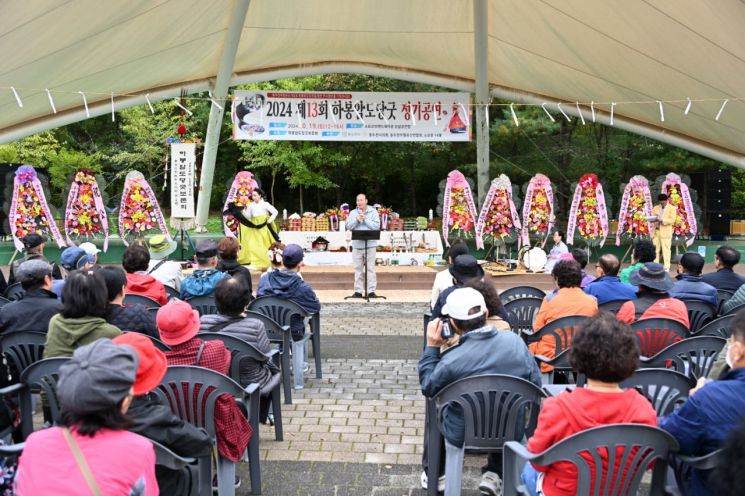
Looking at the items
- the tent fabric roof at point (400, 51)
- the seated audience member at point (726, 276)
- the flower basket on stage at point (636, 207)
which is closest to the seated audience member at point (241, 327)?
the seated audience member at point (726, 276)

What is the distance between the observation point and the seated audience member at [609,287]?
16.3ft

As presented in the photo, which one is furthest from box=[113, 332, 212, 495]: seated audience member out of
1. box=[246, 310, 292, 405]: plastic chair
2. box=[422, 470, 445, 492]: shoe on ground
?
box=[246, 310, 292, 405]: plastic chair

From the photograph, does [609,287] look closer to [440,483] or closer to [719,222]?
[440,483]

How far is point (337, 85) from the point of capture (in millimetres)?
21531

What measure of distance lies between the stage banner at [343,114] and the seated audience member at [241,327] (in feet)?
32.8

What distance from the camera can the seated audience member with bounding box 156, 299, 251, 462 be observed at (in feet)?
10.2

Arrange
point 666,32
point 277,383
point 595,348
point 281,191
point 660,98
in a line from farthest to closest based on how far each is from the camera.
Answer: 1. point 281,191
2. point 660,98
3. point 666,32
4. point 277,383
5. point 595,348

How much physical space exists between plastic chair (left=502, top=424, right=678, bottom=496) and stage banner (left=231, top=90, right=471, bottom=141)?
11.8 metres

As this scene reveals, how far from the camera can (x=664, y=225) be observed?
514 inches

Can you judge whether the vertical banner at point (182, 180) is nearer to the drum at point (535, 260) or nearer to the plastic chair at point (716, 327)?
the drum at point (535, 260)

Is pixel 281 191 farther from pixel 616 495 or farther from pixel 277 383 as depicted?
pixel 616 495

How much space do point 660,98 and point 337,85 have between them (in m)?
11.9

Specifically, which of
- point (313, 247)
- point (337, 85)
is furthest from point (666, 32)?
point (337, 85)

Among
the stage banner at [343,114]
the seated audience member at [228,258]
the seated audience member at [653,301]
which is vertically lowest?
the seated audience member at [653,301]
